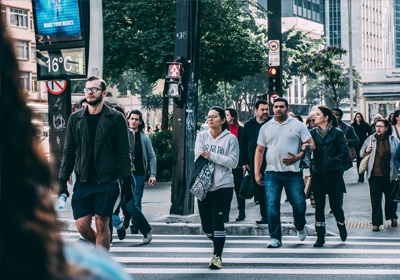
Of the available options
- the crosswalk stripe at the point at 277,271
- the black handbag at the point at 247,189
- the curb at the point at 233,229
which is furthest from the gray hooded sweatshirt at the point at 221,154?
the curb at the point at 233,229

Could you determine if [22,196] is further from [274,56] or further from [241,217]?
[274,56]

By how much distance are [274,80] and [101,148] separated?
10804 mm

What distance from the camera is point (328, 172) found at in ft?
25.4

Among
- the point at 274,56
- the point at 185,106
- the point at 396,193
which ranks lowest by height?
the point at 396,193

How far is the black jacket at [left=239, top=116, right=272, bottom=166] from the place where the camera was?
9.23 m

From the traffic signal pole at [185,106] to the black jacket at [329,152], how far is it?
2.67m

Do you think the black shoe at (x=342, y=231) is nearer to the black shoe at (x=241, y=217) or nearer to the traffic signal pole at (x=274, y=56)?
the black shoe at (x=241, y=217)

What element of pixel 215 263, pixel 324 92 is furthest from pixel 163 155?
pixel 324 92

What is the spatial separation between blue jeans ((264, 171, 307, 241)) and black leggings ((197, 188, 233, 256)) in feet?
3.77

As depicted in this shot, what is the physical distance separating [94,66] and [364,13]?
4682 inches

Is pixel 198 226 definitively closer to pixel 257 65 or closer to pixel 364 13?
pixel 257 65

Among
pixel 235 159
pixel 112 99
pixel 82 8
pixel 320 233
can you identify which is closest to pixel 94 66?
pixel 82 8

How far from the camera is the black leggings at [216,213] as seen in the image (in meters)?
6.11

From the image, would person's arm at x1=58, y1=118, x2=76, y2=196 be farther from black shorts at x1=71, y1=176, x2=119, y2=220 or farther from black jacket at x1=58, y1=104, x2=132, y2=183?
black shorts at x1=71, y1=176, x2=119, y2=220
